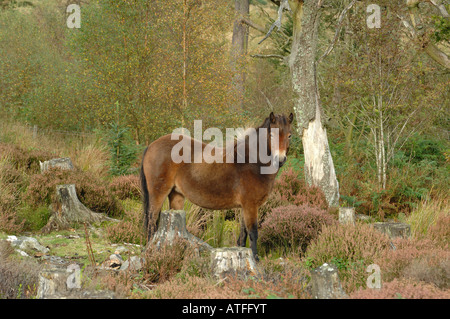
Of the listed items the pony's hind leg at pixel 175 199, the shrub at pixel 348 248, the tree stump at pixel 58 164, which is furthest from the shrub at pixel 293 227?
the tree stump at pixel 58 164

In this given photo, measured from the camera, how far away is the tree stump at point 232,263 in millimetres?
4453

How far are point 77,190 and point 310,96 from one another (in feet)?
16.1

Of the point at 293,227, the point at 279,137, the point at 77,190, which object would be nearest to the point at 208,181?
the point at 279,137

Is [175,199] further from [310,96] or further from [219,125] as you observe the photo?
[219,125]

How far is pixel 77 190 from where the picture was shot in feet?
26.6

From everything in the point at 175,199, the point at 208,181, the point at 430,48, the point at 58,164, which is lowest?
the point at 175,199

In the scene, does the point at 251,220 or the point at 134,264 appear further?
the point at 251,220

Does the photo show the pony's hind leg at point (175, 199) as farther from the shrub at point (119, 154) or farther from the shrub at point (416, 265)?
the shrub at point (119, 154)

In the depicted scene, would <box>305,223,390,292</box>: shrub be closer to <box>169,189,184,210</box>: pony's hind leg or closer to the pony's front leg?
the pony's front leg

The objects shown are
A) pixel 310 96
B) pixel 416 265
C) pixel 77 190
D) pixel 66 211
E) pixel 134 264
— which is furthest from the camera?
pixel 310 96

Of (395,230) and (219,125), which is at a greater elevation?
(219,125)

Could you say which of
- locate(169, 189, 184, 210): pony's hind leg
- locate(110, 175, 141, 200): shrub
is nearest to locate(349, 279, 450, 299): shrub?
locate(169, 189, 184, 210): pony's hind leg

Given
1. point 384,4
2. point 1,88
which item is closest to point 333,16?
point 384,4
